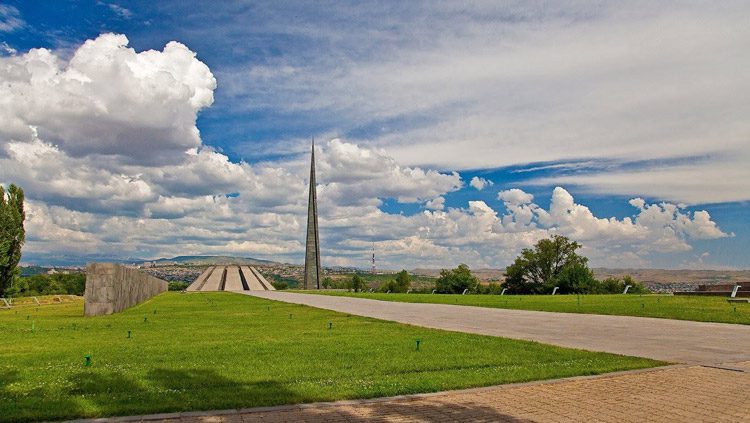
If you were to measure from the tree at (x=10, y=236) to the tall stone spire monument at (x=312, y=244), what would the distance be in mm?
59585

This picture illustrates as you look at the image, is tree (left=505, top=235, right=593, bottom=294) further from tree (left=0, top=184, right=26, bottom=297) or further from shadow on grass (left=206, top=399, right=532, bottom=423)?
shadow on grass (left=206, top=399, right=532, bottom=423)

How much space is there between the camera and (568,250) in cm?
8019

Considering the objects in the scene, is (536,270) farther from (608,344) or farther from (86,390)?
(86,390)

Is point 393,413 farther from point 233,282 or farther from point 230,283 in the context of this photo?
point 233,282

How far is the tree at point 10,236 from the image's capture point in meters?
53.9

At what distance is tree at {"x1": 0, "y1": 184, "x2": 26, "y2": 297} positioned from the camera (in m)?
53.9

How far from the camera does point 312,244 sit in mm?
112812

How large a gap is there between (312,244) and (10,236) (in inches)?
2471

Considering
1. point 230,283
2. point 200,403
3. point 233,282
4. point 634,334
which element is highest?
point 233,282

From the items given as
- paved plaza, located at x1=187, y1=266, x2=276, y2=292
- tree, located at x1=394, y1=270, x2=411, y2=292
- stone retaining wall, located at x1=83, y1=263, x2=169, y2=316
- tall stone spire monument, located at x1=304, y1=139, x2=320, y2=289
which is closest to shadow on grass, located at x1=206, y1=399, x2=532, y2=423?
stone retaining wall, located at x1=83, y1=263, x2=169, y2=316

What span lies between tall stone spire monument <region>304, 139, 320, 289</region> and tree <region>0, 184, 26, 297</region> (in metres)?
59.6

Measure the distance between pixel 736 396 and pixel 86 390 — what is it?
9.64 m

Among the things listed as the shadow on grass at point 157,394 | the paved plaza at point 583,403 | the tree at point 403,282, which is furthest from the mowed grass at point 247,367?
the tree at point 403,282

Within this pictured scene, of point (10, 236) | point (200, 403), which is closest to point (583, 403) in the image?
point (200, 403)
